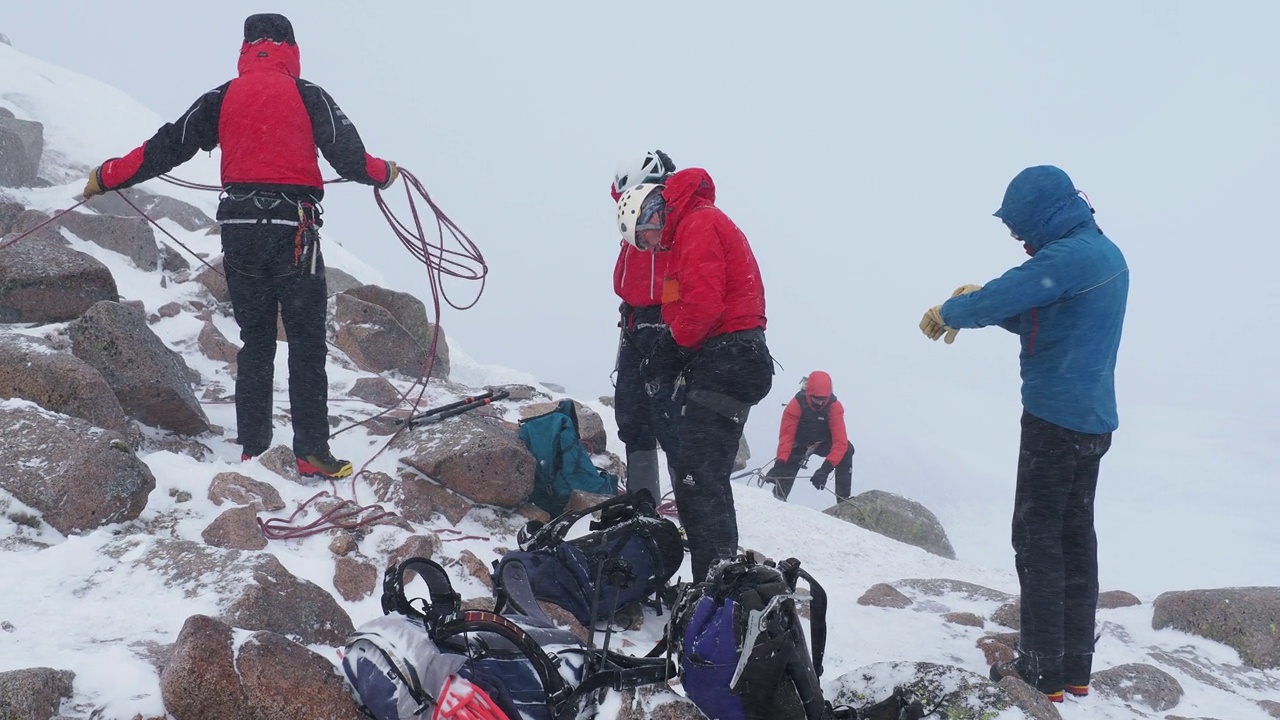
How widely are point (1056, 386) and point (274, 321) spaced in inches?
186

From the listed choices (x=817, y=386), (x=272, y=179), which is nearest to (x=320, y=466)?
(x=272, y=179)

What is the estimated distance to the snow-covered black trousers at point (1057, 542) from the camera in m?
3.94

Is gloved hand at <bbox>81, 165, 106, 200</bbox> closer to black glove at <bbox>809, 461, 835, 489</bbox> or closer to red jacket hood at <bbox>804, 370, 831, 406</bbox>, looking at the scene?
red jacket hood at <bbox>804, 370, 831, 406</bbox>

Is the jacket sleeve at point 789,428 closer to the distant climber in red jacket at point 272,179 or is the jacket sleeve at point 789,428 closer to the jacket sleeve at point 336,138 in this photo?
the distant climber in red jacket at point 272,179

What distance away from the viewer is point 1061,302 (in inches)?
152

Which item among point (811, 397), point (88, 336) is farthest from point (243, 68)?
point (811, 397)

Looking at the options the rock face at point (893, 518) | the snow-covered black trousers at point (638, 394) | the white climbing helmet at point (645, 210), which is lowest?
the rock face at point (893, 518)

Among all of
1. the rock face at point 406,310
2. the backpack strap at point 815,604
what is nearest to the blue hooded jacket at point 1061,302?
the backpack strap at point 815,604

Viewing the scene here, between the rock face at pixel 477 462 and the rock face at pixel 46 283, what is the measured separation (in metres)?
2.66

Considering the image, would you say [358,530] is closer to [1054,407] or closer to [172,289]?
[1054,407]

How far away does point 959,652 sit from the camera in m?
4.69

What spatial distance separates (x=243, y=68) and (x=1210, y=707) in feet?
21.9

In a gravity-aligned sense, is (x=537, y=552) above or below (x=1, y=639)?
above

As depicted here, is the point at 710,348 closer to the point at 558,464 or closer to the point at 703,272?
the point at 703,272
